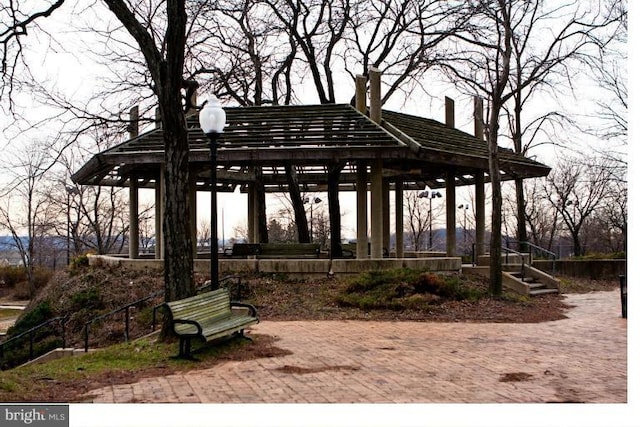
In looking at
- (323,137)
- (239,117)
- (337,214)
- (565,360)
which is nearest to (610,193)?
(337,214)

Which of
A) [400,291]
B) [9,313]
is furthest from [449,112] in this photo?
[9,313]

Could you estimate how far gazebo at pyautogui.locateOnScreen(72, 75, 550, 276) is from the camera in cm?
1478

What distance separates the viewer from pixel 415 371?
731 cm

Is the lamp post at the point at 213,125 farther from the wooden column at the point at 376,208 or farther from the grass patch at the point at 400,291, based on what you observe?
the wooden column at the point at 376,208

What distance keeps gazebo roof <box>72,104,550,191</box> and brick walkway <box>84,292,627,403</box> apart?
17.2ft

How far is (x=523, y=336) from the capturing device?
9953 millimetres

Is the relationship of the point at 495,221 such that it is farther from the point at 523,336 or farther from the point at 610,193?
the point at 610,193

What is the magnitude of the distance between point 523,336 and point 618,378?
289 cm

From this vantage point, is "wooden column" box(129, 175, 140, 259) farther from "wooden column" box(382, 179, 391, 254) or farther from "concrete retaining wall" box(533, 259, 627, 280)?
"concrete retaining wall" box(533, 259, 627, 280)

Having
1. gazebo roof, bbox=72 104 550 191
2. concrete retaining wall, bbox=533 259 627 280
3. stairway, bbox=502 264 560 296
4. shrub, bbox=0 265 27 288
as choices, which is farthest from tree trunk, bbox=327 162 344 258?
shrub, bbox=0 265 27 288

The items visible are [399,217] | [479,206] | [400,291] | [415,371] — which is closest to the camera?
[415,371]

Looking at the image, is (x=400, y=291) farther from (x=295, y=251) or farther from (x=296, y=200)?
(x=296, y=200)

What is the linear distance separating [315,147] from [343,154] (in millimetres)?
680

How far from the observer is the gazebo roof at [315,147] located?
14.7m
